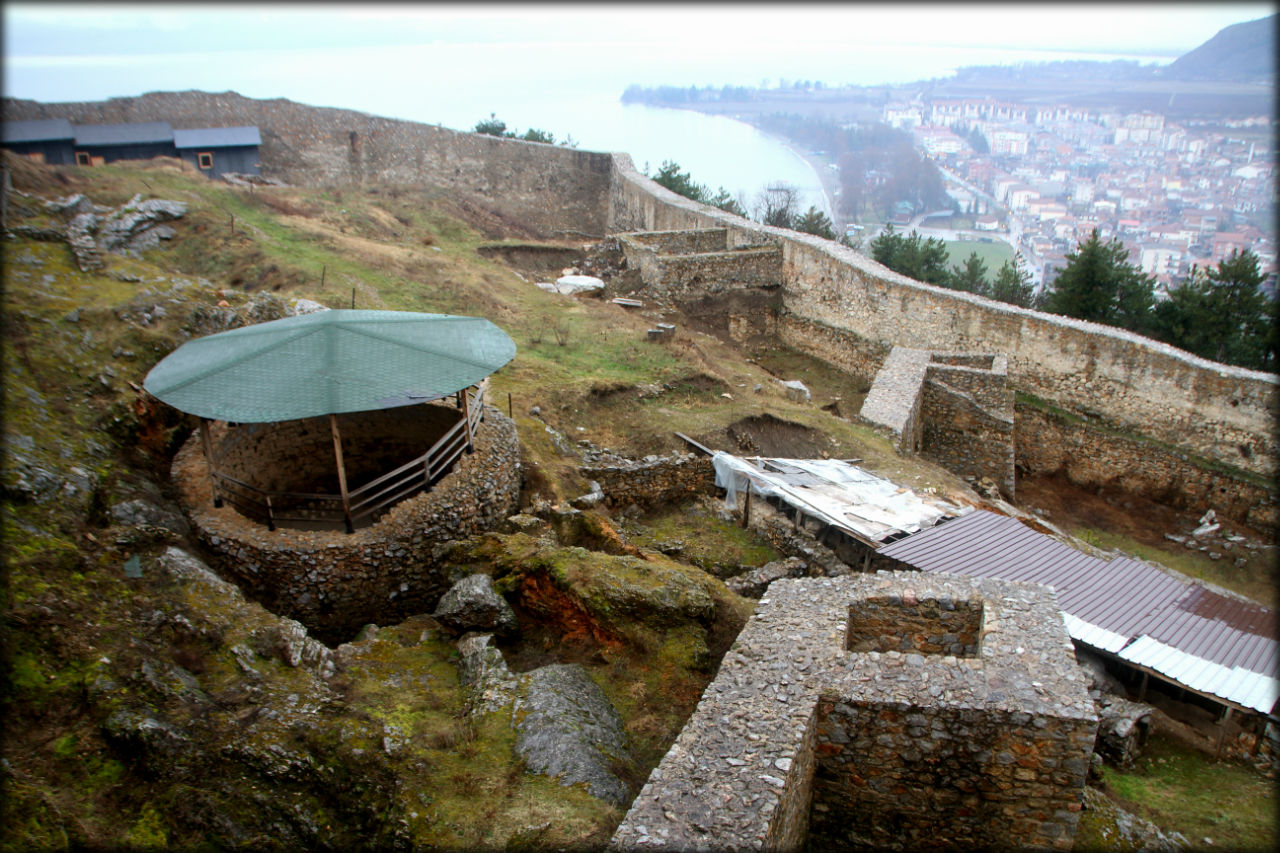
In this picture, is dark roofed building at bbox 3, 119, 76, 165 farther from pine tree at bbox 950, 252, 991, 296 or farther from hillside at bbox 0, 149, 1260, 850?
pine tree at bbox 950, 252, 991, 296

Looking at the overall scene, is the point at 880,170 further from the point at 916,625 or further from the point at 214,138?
the point at 916,625

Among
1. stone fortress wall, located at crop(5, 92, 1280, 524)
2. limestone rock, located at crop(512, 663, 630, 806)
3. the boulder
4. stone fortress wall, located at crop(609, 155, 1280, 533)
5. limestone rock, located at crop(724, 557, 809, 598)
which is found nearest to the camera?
limestone rock, located at crop(512, 663, 630, 806)

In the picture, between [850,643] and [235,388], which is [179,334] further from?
[850,643]

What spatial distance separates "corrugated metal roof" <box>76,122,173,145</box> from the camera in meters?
27.5

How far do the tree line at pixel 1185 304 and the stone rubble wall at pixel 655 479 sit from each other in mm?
15230

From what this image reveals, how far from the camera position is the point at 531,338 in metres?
15.9

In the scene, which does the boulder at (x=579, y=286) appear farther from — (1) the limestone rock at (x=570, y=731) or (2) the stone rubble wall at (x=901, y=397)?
(1) the limestone rock at (x=570, y=731)

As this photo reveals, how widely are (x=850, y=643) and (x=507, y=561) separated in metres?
3.33

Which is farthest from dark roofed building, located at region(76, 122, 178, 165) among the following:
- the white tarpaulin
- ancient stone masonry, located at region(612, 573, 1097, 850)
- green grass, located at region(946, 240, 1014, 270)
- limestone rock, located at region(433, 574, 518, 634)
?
green grass, located at region(946, 240, 1014, 270)

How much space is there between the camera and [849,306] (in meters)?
19.7

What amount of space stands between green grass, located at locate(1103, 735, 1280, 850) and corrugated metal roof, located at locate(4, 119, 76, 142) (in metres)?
32.5

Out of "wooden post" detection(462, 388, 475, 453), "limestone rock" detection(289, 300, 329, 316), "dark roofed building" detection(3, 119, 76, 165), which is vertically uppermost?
"dark roofed building" detection(3, 119, 76, 165)

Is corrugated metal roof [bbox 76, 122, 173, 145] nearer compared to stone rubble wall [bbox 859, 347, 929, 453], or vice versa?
stone rubble wall [bbox 859, 347, 929, 453]

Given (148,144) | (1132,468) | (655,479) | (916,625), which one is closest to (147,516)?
(655,479)
